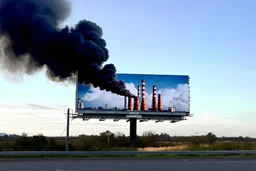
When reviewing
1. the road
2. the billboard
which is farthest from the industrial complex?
the road

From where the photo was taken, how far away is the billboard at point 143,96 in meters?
41.8

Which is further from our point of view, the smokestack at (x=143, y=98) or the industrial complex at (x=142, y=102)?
the smokestack at (x=143, y=98)

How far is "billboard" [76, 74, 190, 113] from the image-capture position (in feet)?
137

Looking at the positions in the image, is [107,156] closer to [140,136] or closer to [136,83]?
[136,83]

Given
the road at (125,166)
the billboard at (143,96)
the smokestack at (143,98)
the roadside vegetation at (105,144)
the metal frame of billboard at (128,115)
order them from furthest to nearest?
the smokestack at (143,98) → the billboard at (143,96) → the metal frame of billboard at (128,115) → the roadside vegetation at (105,144) → the road at (125,166)

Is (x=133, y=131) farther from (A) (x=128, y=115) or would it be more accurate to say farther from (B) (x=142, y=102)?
(B) (x=142, y=102)

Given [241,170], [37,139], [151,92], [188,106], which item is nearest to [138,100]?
[151,92]

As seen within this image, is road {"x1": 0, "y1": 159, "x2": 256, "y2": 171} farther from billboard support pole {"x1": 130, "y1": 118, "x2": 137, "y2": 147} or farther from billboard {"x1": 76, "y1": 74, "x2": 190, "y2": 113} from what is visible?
billboard support pole {"x1": 130, "y1": 118, "x2": 137, "y2": 147}

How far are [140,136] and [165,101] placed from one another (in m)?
12.7

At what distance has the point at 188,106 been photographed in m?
43.5

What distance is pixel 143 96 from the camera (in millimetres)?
42594

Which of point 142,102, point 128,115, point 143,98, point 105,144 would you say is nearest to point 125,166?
point 128,115

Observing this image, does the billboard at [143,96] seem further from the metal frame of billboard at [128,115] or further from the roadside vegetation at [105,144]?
the roadside vegetation at [105,144]

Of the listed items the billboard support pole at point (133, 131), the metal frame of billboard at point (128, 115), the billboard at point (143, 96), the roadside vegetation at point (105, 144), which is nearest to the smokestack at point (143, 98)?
the billboard at point (143, 96)
